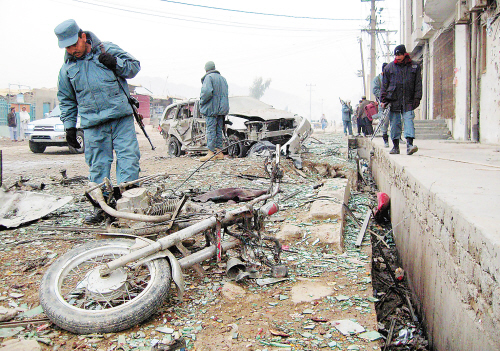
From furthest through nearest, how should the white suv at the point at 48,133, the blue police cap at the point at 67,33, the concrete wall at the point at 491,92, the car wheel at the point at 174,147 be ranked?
the white suv at the point at 48,133
the car wheel at the point at 174,147
the concrete wall at the point at 491,92
the blue police cap at the point at 67,33

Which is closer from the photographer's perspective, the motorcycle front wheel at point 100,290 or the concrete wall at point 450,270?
the concrete wall at point 450,270

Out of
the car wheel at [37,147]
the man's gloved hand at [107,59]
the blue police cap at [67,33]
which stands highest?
the blue police cap at [67,33]

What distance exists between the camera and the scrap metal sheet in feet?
12.6

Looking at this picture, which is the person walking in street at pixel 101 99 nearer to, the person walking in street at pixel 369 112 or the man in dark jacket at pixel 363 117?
the person walking in street at pixel 369 112

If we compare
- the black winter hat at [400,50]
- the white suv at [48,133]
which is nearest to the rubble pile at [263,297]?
the black winter hat at [400,50]

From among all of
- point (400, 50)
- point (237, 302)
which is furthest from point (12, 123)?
point (237, 302)

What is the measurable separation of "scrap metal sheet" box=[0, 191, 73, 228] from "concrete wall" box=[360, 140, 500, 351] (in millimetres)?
3322

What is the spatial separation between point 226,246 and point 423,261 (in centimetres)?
164

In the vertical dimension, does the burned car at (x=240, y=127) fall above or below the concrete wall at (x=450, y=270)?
above

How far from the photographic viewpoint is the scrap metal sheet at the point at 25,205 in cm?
383

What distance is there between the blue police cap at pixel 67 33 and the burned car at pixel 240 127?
426 cm

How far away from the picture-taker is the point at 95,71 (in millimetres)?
3623

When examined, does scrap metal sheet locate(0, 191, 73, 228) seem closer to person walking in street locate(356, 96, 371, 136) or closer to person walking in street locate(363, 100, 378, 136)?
person walking in street locate(363, 100, 378, 136)

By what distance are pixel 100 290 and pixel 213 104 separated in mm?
6151
